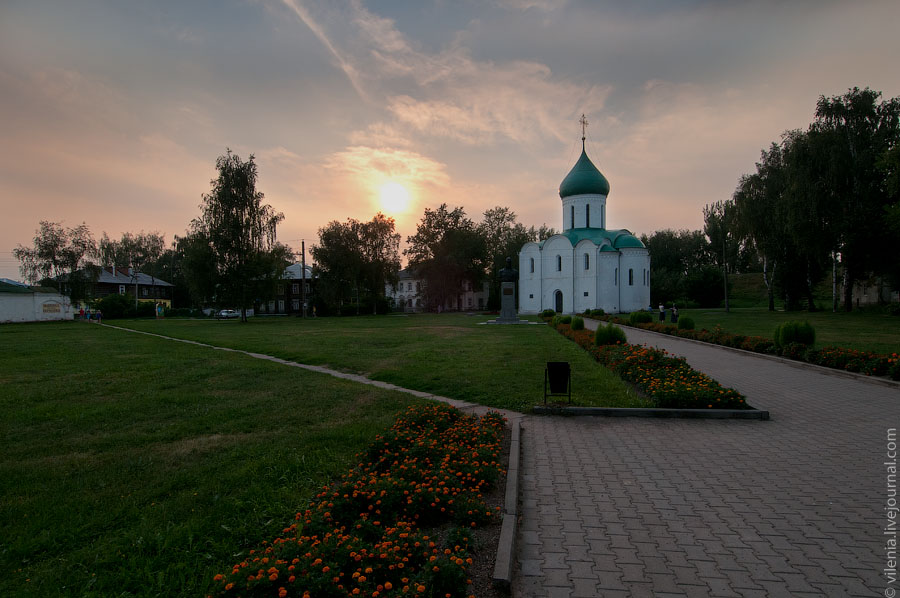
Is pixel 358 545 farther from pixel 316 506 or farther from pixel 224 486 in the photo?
pixel 224 486

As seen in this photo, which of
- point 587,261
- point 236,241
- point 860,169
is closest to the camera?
point 860,169

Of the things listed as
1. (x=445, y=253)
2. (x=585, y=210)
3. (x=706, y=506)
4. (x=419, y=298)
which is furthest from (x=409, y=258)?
(x=706, y=506)

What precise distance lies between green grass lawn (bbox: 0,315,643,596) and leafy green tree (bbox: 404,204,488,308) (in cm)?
4288

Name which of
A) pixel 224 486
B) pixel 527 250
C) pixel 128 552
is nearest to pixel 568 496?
pixel 224 486

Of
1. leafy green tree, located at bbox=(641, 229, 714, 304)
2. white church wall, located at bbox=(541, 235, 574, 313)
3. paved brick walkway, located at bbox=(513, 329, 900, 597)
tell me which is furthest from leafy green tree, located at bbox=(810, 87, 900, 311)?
leafy green tree, located at bbox=(641, 229, 714, 304)

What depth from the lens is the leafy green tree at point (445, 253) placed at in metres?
56.2

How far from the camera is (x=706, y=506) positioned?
14.1ft

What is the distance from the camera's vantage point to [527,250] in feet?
163

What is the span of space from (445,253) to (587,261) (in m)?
17.5

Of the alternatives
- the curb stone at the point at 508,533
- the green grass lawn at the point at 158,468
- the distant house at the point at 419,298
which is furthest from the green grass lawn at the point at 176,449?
the distant house at the point at 419,298

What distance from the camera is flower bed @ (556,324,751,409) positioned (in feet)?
25.0

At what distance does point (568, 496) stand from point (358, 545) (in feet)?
7.34

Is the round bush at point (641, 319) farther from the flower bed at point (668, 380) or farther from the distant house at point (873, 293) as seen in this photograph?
the distant house at point (873, 293)

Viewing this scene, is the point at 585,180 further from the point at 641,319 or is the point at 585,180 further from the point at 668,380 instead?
the point at 668,380
